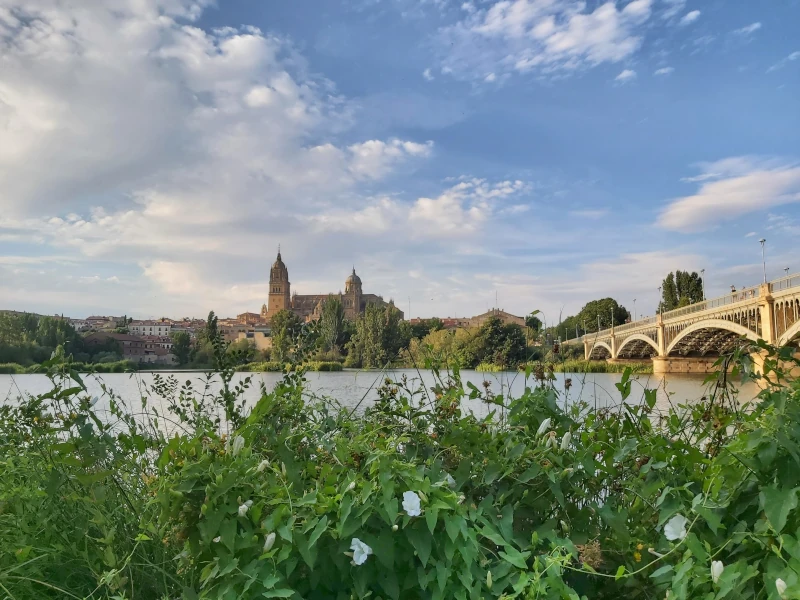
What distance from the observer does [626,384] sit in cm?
180

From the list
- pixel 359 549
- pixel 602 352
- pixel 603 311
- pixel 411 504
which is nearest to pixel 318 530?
pixel 359 549

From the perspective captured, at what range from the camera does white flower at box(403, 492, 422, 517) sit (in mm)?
1196

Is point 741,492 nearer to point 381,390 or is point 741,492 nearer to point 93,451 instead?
point 381,390

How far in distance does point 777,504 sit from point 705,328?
28354 millimetres

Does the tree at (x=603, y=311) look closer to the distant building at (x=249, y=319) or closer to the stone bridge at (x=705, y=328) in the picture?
the stone bridge at (x=705, y=328)

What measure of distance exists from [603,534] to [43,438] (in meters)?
1.95

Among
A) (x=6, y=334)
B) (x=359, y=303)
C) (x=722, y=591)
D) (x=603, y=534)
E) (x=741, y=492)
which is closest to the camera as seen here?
(x=722, y=591)

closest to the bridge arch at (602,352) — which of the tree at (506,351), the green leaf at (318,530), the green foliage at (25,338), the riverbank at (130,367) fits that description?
the green foliage at (25,338)

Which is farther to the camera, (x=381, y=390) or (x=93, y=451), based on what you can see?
(x=381, y=390)

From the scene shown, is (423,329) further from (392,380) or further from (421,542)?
(421,542)

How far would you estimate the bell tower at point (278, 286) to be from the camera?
100 m

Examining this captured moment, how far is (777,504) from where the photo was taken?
126cm

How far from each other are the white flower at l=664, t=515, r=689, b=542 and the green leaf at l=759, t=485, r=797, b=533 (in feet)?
0.56

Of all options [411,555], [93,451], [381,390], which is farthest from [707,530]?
[93,451]
